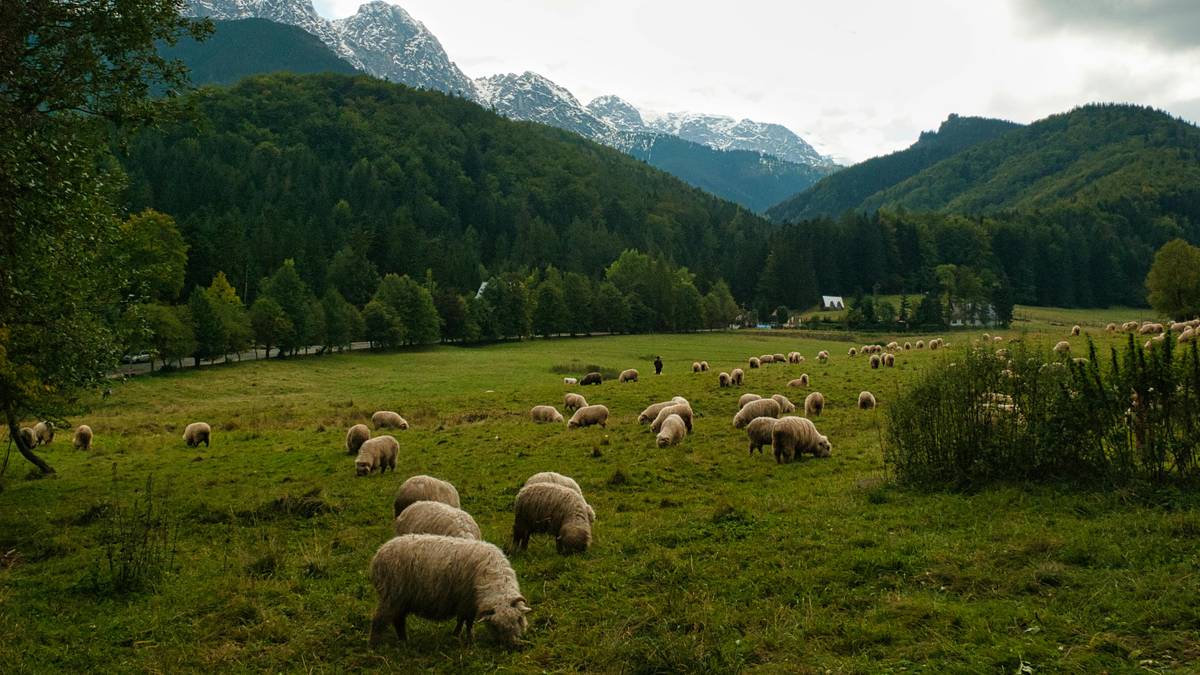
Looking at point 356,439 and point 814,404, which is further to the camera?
point 814,404

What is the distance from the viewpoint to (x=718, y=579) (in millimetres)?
9500

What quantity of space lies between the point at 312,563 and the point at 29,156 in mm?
9405

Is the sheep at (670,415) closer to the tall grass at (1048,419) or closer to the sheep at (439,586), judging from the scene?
the tall grass at (1048,419)

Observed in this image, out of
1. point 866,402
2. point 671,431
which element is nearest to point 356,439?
point 671,431

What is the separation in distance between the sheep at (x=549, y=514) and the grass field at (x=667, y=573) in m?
0.48

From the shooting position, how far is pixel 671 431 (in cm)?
2194

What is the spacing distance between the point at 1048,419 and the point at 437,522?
1259 cm

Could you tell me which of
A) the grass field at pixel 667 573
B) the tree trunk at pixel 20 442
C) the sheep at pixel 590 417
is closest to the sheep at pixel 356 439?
the grass field at pixel 667 573

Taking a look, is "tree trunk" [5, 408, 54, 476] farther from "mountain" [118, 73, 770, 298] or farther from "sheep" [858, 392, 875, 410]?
"mountain" [118, 73, 770, 298]

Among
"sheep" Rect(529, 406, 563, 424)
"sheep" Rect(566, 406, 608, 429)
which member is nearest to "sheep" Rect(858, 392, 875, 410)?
"sheep" Rect(566, 406, 608, 429)

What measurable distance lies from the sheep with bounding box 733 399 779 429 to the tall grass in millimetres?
8495

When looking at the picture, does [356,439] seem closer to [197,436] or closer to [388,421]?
[388,421]

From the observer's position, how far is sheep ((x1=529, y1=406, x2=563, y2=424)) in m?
28.9

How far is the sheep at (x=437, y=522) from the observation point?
400 inches
